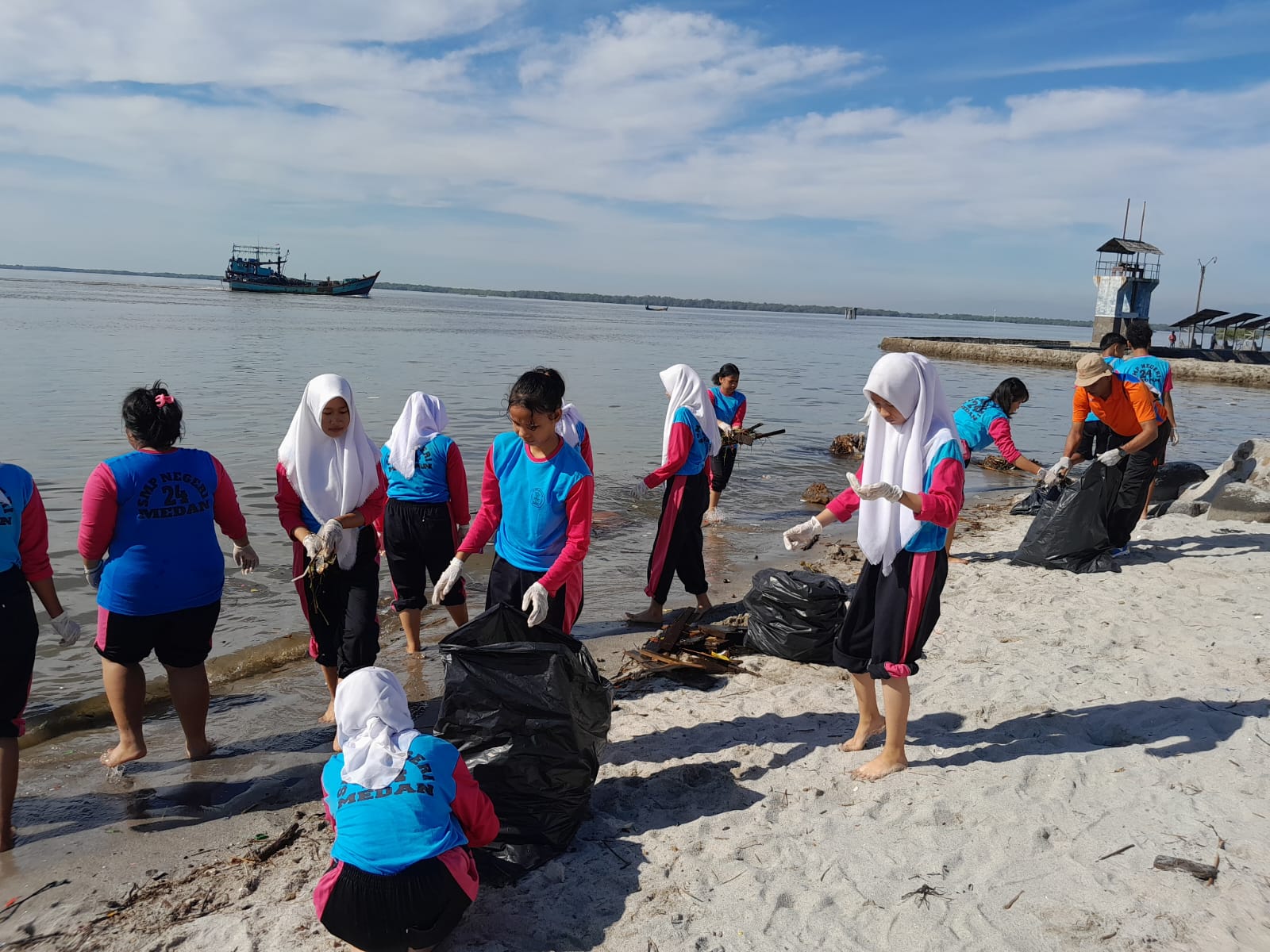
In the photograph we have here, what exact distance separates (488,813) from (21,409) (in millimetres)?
15778

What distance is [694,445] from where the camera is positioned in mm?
5891

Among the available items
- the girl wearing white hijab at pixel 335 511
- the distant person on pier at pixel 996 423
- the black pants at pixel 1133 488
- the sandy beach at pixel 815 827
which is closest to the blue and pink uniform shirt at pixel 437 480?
the girl wearing white hijab at pixel 335 511

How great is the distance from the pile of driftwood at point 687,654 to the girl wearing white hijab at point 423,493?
3.79 ft

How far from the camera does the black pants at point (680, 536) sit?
5.92 m

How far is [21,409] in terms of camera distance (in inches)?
578

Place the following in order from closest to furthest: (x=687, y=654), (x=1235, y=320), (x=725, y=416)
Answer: (x=687, y=654) < (x=725, y=416) < (x=1235, y=320)

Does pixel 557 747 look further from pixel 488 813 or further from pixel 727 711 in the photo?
pixel 727 711

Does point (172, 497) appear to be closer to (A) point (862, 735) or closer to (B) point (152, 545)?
(B) point (152, 545)

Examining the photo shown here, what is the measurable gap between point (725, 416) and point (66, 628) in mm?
6767

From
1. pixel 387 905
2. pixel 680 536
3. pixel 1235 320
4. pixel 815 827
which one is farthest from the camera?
pixel 1235 320

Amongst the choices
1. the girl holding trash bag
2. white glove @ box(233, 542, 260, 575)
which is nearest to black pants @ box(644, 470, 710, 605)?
the girl holding trash bag

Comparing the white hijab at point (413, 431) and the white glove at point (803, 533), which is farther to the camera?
the white hijab at point (413, 431)

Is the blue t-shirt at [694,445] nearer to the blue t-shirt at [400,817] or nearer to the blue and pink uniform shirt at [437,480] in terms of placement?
the blue and pink uniform shirt at [437,480]

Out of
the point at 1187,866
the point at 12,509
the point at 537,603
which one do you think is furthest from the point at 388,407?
the point at 1187,866
